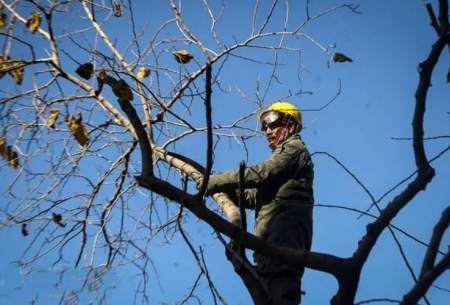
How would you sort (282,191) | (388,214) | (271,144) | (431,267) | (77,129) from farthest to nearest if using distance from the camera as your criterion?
(271,144) → (282,191) → (77,129) → (388,214) → (431,267)

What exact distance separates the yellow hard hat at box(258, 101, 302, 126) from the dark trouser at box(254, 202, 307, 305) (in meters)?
1.16

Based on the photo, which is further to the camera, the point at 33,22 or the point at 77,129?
the point at 33,22

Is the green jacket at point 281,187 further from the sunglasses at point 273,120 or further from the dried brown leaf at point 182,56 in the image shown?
the dried brown leaf at point 182,56

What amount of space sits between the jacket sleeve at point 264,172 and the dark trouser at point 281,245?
0.69ft

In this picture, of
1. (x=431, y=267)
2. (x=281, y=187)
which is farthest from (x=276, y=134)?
(x=431, y=267)

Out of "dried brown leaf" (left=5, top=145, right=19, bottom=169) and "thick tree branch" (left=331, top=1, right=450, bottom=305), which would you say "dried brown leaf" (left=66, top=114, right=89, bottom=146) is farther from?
"thick tree branch" (left=331, top=1, right=450, bottom=305)

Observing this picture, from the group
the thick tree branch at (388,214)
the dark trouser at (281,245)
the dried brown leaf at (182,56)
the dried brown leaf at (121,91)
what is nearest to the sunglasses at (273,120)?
the dried brown leaf at (182,56)

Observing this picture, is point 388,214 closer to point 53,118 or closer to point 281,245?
point 281,245

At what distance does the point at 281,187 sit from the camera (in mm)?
3162

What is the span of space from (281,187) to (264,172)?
21cm

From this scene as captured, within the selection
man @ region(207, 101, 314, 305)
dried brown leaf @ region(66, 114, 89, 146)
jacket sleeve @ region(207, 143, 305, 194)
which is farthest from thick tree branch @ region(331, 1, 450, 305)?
dried brown leaf @ region(66, 114, 89, 146)

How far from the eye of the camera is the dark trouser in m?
2.52

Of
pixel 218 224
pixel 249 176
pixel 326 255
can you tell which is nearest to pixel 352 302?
pixel 326 255

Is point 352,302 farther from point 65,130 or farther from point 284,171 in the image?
point 65,130
